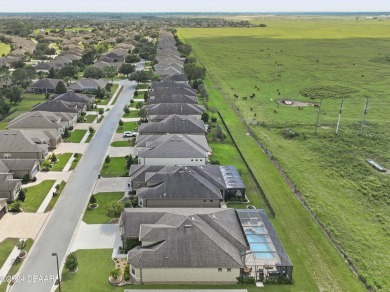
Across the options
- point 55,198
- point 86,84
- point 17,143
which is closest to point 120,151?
point 17,143

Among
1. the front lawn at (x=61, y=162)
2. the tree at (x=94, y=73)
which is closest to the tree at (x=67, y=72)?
the tree at (x=94, y=73)

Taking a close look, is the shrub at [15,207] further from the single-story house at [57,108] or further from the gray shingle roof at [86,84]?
the gray shingle roof at [86,84]

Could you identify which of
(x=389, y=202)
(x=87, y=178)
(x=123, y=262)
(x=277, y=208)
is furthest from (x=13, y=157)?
(x=389, y=202)

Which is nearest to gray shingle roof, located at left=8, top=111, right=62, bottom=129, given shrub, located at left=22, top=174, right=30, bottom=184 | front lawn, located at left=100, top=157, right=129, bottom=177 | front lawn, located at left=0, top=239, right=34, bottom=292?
front lawn, located at left=100, top=157, right=129, bottom=177

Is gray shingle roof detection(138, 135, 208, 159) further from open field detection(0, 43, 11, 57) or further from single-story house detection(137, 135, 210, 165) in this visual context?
open field detection(0, 43, 11, 57)

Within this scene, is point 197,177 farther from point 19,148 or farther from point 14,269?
point 19,148
